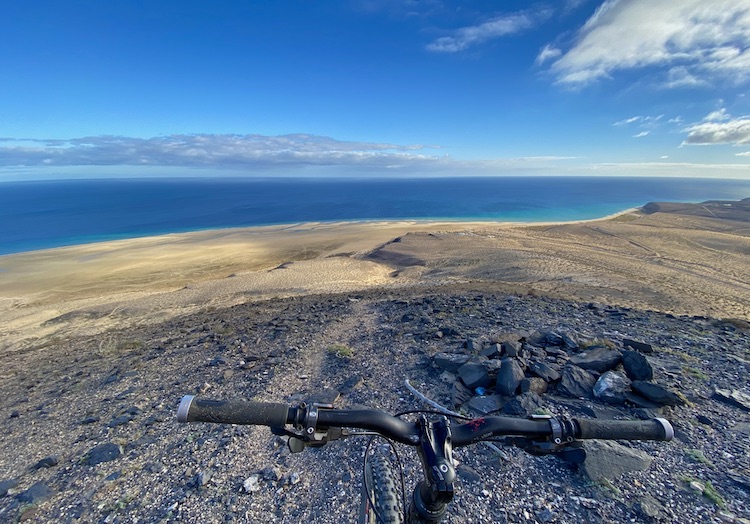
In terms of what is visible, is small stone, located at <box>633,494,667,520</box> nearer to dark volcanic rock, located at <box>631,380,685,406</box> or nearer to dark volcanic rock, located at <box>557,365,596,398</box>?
dark volcanic rock, located at <box>557,365,596,398</box>

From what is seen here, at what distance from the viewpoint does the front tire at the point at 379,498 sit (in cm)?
231

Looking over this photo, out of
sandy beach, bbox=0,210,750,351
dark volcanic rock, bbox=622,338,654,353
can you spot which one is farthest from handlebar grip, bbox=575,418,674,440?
sandy beach, bbox=0,210,750,351

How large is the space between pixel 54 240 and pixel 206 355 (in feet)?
Answer: 249

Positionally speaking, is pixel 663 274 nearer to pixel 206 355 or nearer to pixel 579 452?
pixel 579 452

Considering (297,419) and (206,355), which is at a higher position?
(297,419)

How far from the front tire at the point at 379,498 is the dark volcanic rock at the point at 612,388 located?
18.5ft

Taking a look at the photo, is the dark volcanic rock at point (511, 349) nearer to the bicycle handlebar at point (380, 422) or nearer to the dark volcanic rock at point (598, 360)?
the dark volcanic rock at point (598, 360)

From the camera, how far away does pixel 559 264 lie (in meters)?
27.1

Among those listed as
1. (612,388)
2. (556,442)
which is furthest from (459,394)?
(556,442)

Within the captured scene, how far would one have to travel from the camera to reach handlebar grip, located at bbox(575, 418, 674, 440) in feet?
6.82

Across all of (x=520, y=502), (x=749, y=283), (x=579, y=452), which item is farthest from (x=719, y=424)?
(x=749, y=283)

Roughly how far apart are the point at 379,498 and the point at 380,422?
79cm

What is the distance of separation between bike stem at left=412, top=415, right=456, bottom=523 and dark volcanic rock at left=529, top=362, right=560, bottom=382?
601 centimetres

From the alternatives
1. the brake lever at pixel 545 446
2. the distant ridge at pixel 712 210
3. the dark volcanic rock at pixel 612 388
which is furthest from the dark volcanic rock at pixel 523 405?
the distant ridge at pixel 712 210
